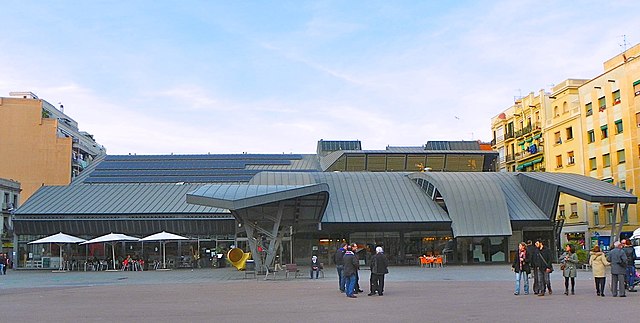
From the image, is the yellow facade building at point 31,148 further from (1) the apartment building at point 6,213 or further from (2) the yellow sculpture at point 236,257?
(2) the yellow sculpture at point 236,257

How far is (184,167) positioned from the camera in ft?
213

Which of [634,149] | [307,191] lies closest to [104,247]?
[307,191]

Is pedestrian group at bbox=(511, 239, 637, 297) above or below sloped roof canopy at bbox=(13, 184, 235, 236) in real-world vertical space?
below

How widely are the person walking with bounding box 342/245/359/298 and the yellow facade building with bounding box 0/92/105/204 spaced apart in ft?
183

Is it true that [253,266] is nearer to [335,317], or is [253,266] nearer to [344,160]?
[335,317]

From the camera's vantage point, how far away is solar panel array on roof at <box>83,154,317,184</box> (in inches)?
2424

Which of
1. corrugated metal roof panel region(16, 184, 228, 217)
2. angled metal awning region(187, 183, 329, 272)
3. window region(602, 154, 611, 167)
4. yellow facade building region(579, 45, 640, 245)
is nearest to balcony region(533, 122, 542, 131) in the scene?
yellow facade building region(579, 45, 640, 245)

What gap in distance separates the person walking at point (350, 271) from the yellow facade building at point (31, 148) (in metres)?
55.6

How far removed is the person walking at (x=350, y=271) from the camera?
19547 mm

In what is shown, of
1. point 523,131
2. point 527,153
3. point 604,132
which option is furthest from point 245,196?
point 523,131

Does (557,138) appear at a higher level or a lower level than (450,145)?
lower

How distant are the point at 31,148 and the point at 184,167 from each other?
17184mm

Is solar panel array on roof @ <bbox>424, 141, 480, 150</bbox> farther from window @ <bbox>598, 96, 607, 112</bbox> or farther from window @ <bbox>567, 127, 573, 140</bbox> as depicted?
window @ <bbox>598, 96, 607, 112</bbox>

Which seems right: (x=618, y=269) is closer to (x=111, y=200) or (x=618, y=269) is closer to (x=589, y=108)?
(x=589, y=108)
